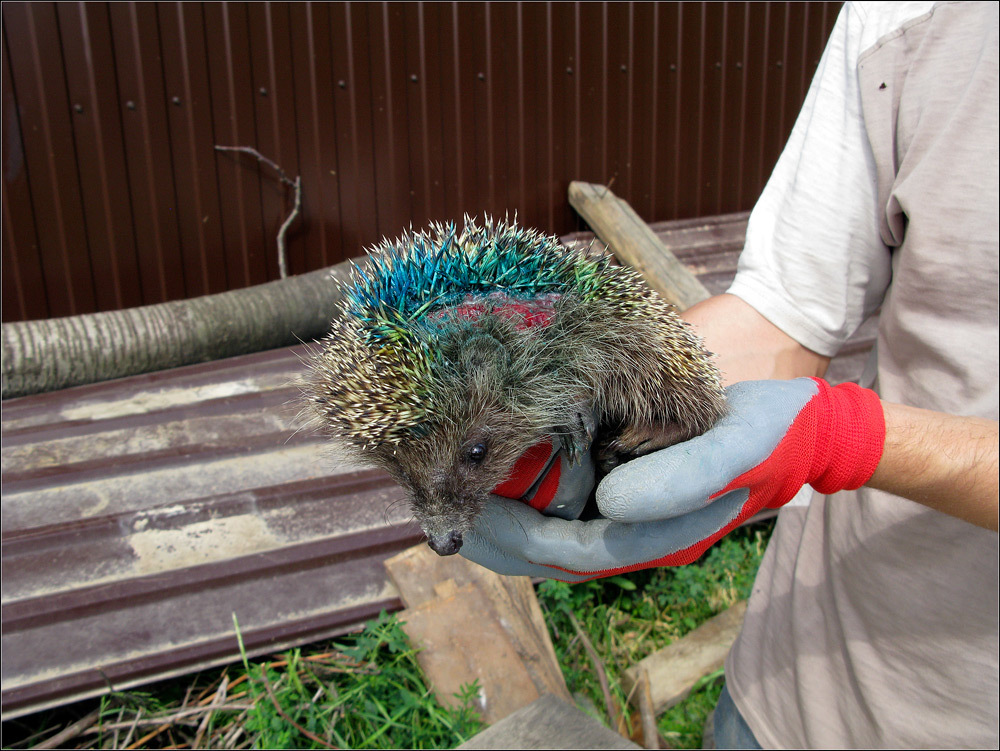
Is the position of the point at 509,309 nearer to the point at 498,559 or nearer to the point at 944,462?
the point at 498,559

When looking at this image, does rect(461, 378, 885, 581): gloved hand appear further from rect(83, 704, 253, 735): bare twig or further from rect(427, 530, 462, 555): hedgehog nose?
rect(83, 704, 253, 735): bare twig

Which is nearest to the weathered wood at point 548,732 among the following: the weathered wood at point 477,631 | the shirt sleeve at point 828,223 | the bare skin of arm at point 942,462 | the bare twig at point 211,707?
the weathered wood at point 477,631

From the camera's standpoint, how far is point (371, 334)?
2.06 meters

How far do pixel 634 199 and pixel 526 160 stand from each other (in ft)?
4.87

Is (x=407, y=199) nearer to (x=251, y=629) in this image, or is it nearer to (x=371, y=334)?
(x=251, y=629)

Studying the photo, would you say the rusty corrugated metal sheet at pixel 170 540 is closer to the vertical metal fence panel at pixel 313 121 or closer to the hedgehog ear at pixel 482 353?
the hedgehog ear at pixel 482 353

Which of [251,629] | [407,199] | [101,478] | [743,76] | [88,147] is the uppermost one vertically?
[743,76]

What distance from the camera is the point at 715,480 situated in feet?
6.25

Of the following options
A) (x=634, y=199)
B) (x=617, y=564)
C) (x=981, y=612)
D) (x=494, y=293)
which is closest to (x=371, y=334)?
(x=494, y=293)

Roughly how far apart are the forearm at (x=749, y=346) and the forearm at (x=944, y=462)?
57 cm

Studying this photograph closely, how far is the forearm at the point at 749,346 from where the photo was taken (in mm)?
2650

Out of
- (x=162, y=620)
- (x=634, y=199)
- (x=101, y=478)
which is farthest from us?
(x=634, y=199)

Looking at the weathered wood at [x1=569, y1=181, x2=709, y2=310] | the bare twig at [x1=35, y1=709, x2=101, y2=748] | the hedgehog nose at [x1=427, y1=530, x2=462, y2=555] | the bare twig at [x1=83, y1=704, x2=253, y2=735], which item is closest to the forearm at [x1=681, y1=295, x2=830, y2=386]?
the hedgehog nose at [x1=427, y1=530, x2=462, y2=555]

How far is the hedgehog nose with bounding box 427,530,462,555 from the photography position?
6.69 ft
